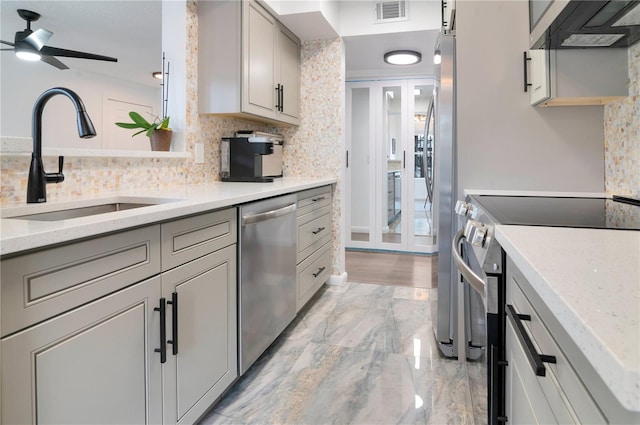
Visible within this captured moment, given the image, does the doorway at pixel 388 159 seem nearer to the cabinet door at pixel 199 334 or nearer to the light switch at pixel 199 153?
the light switch at pixel 199 153

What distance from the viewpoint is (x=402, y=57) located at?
3908 mm

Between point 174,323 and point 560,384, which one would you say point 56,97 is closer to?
point 174,323

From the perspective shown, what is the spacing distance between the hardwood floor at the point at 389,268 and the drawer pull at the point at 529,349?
8.83 ft

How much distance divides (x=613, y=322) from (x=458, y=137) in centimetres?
172

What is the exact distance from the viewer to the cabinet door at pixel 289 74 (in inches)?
121

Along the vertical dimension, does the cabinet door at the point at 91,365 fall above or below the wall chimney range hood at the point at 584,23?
below

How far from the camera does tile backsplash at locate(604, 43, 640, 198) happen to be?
4.89 feet

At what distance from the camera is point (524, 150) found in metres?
1.89

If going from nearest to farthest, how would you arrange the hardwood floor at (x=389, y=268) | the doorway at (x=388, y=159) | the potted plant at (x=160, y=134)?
1. the potted plant at (x=160, y=134)
2. the hardwood floor at (x=389, y=268)
3. the doorway at (x=388, y=159)

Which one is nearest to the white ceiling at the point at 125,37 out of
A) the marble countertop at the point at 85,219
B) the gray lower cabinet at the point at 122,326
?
the marble countertop at the point at 85,219

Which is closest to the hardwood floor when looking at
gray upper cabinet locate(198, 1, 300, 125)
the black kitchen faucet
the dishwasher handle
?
the dishwasher handle

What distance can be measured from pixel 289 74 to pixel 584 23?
2363 mm

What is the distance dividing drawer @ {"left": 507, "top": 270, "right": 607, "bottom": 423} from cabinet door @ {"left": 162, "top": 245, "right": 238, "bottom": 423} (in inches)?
41.5

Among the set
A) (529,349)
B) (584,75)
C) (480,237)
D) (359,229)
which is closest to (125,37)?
(359,229)
